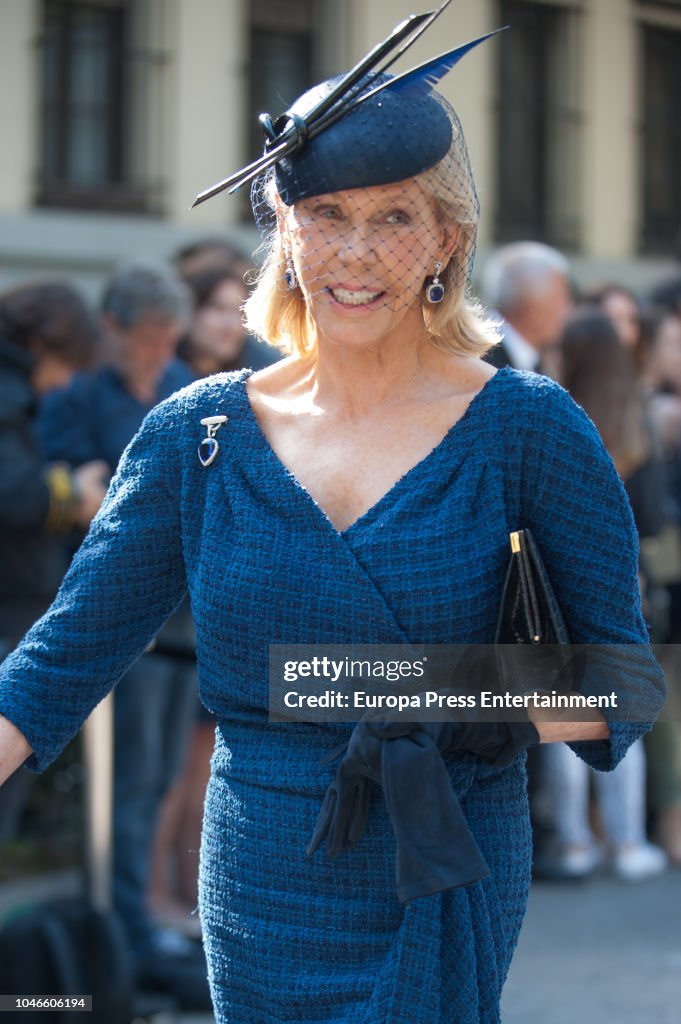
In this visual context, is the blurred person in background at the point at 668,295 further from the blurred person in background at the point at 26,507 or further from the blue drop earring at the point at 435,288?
the blue drop earring at the point at 435,288

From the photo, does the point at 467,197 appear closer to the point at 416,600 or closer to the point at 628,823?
the point at 416,600

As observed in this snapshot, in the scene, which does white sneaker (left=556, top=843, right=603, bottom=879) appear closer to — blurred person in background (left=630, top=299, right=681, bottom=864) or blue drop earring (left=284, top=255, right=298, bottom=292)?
blurred person in background (left=630, top=299, right=681, bottom=864)

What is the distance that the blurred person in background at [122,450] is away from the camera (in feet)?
18.1

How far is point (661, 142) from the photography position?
15.2 m

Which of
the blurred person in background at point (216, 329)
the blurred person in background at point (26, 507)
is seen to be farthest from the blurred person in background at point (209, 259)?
the blurred person in background at point (26, 507)

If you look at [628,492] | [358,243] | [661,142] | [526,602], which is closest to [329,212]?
[358,243]

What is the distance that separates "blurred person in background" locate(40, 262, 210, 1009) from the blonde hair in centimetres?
271

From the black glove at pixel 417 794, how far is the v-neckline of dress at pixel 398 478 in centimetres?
30

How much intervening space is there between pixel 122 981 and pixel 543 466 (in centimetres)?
239

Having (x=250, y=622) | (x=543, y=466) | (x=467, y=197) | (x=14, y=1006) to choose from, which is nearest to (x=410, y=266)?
(x=467, y=197)

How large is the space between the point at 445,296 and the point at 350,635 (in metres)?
0.55

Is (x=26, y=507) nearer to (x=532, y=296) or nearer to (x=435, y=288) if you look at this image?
(x=532, y=296)

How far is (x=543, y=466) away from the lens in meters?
2.55

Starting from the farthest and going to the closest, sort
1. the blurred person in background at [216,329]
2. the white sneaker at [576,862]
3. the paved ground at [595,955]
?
1. the white sneaker at [576,862]
2. the blurred person in background at [216,329]
3. the paved ground at [595,955]
